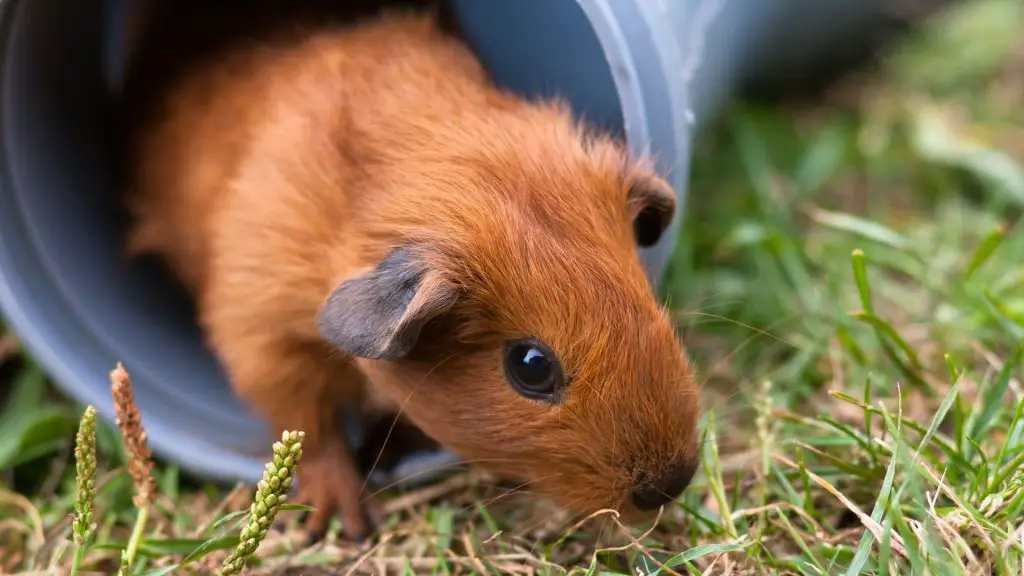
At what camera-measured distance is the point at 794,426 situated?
117 inches

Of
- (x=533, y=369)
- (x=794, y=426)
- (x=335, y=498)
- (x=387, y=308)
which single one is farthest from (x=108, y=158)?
(x=794, y=426)

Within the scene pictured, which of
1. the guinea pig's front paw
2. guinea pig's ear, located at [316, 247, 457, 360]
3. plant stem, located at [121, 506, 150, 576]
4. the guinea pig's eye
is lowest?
the guinea pig's front paw

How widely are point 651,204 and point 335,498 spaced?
134 cm

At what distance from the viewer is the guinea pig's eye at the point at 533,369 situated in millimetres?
2387

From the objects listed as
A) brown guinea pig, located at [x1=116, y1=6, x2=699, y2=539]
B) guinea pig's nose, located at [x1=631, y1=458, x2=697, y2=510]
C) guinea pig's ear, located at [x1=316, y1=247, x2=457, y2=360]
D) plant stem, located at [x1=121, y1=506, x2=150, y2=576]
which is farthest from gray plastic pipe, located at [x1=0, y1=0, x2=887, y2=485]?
guinea pig's ear, located at [x1=316, y1=247, x2=457, y2=360]

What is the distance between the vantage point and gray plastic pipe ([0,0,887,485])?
2.79m

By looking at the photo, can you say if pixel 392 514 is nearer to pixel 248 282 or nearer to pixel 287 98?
pixel 248 282

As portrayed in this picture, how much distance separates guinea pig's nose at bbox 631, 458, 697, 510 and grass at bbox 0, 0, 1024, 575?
14cm

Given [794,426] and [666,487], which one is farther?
[794,426]

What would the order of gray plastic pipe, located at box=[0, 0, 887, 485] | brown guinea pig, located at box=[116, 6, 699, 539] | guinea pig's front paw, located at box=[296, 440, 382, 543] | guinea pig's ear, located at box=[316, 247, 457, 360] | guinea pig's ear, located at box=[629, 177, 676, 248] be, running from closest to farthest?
guinea pig's ear, located at box=[316, 247, 457, 360], brown guinea pig, located at box=[116, 6, 699, 539], guinea pig's ear, located at box=[629, 177, 676, 248], gray plastic pipe, located at box=[0, 0, 887, 485], guinea pig's front paw, located at box=[296, 440, 382, 543]

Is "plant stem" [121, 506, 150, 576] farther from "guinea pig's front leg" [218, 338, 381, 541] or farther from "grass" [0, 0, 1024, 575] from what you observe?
"guinea pig's front leg" [218, 338, 381, 541]

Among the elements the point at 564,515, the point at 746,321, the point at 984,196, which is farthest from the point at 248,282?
the point at 984,196

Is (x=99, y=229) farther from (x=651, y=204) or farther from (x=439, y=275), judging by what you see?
(x=651, y=204)

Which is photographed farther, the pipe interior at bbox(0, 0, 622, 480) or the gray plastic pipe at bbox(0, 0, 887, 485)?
the pipe interior at bbox(0, 0, 622, 480)
